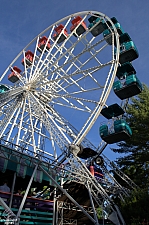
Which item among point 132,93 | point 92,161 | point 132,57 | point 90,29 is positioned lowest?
point 92,161

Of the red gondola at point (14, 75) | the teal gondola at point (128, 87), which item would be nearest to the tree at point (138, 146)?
the teal gondola at point (128, 87)

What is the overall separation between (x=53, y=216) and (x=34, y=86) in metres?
9.13

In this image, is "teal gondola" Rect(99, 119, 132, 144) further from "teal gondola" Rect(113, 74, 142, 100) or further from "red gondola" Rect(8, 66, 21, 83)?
"red gondola" Rect(8, 66, 21, 83)

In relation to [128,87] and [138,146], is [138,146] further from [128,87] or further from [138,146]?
[128,87]

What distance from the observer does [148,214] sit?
13.4 m

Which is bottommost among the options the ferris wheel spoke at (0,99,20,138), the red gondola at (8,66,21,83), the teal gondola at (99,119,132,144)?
the teal gondola at (99,119,132,144)

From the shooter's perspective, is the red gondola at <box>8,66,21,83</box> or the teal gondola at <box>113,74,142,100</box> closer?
the teal gondola at <box>113,74,142,100</box>

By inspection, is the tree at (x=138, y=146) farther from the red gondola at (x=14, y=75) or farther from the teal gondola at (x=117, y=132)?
the red gondola at (x=14, y=75)

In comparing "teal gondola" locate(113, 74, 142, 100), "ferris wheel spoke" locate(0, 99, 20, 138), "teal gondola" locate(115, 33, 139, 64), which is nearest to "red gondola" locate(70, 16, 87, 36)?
"teal gondola" locate(115, 33, 139, 64)

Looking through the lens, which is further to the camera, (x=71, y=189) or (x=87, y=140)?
(x=87, y=140)

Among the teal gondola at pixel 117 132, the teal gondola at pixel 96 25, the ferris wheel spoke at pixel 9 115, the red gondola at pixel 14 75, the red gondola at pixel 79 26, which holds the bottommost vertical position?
the teal gondola at pixel 117 132

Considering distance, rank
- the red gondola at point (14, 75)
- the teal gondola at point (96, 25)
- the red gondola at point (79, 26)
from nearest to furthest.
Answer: the teal gondola at point (96, 25) → the red gondola at point (79, 26) → the red gondola at point (14, 75)

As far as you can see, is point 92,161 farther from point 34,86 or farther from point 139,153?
point 34,86

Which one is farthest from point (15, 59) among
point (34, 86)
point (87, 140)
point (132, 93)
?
point (132, 93)
